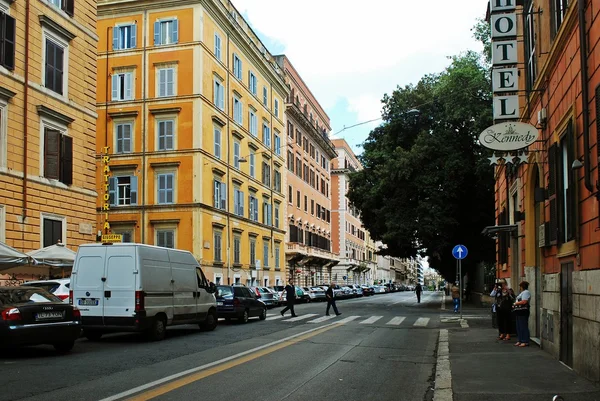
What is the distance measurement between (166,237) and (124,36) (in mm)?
13853

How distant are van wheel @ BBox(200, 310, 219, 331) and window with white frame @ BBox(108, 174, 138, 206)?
23420mm

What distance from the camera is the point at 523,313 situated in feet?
49.3

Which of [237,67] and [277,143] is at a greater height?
[237,67]

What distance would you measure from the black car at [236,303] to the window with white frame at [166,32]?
2337cm

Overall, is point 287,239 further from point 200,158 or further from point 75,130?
point 75,130

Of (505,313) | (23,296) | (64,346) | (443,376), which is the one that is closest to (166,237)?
(64,346)

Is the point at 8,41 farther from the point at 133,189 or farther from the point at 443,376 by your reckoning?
the point at 133,189

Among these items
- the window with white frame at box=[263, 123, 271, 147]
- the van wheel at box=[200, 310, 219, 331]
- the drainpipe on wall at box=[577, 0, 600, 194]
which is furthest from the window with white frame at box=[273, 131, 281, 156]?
the drainpipe on wall at box=[577, 0, 600, 194]

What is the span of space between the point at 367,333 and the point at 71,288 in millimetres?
8674

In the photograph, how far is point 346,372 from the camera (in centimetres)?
1137

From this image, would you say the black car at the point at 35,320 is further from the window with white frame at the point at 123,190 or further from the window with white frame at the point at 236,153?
the window with white frame at the point at 236,153

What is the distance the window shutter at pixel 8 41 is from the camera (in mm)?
22703

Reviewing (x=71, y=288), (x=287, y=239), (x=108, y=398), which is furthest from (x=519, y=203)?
(x=287, y=239)

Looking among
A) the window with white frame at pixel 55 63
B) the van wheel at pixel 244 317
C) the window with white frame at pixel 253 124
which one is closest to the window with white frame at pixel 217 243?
the window with white frame at pixel 253 124
